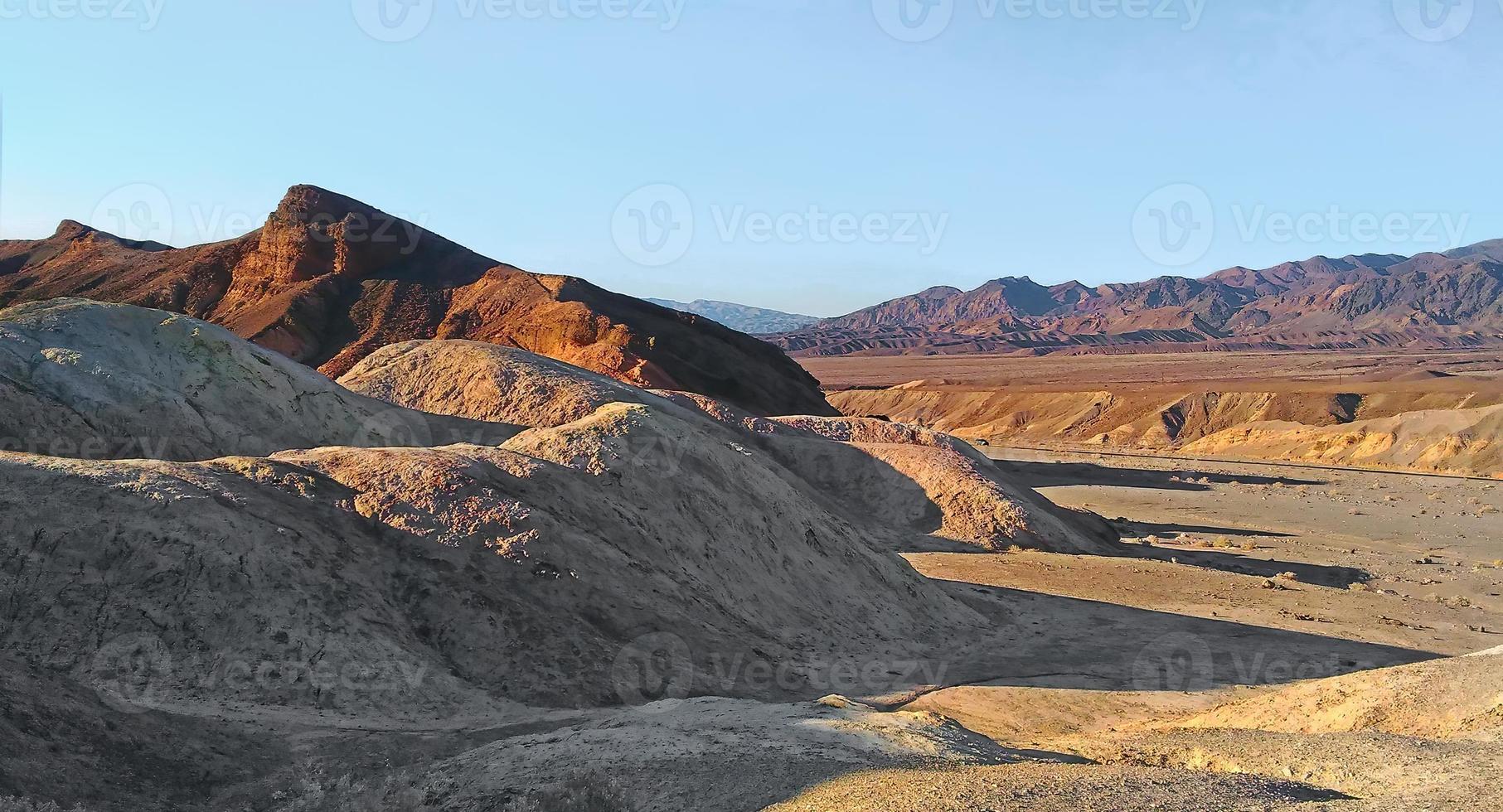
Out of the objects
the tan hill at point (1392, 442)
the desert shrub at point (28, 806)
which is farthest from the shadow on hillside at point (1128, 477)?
the desert shrub at point (28, 806)

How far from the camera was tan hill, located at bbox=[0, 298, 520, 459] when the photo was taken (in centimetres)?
1380

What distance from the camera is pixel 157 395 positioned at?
49.9ft

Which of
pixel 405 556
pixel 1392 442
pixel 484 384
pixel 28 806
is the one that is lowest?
pixel 28 806

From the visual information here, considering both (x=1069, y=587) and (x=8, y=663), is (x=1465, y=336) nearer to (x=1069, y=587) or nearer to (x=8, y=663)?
(x=1069, y=587)

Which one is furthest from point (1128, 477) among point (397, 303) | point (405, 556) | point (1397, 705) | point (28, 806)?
point (28, 806)

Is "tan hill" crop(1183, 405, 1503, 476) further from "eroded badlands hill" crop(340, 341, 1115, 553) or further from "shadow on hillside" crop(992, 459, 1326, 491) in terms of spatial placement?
"eroded badlands hill" crop(340, 341, 1115, 553)

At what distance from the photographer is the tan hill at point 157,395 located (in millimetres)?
13797

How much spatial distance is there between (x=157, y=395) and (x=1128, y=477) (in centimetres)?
3989

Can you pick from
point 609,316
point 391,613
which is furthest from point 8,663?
point 609,316

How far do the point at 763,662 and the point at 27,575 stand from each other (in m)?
7.52

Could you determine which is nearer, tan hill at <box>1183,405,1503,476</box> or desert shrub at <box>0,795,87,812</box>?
desert shrub at <box>0,795,87,812</box>

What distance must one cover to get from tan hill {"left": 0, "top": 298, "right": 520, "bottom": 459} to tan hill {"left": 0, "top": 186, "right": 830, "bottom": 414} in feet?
62.8

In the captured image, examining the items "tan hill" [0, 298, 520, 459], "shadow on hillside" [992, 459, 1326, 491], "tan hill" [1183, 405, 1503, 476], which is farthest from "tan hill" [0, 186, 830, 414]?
"tan hill" [1183, 405, 1503, 476]

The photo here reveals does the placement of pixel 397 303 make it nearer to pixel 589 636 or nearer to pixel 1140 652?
pixel 589 636
